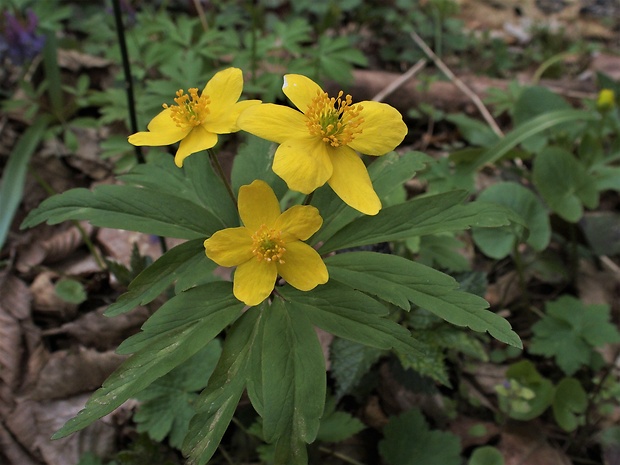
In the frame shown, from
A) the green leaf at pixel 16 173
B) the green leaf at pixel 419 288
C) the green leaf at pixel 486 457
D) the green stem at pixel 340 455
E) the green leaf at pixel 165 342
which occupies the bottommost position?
the green stem at pixel 340 455

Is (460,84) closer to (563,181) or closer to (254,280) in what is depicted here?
(563,181)

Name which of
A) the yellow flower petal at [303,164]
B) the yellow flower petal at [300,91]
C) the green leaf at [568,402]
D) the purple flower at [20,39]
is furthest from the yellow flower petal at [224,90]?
the purple flower at [20,39]

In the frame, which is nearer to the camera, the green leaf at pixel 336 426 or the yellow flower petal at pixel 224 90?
the yellow flower petal at pixel 224 90

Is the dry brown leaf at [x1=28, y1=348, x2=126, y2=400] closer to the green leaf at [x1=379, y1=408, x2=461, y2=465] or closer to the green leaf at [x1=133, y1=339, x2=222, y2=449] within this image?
the green leaf at [x1=133, y1=339, x2=222, y2=449]

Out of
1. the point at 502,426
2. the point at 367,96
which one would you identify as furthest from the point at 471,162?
the point at 502,426

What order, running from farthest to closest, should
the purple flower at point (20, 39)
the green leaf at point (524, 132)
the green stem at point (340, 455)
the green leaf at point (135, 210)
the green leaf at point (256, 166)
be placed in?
1. the purple flower at point (20, 39)
2. the green leaf at point (524, 132)
3. the green stem at point (340, 455)
4. the green leaf at point (256, 166)
5. the green leaf at point (135, 210)

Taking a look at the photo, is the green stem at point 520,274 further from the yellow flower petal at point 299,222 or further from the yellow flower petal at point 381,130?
the yellow flower petal at point 299,222

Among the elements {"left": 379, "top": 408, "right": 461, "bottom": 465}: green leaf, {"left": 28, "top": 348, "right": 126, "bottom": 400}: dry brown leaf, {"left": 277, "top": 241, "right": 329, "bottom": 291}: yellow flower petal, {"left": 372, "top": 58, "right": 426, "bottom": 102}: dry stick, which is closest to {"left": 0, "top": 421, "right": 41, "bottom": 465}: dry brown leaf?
{"left": 28, "top": 348, "right": 126, "bottom": 400}: dry brown leaf
